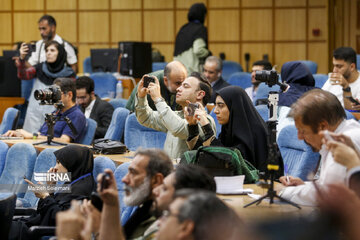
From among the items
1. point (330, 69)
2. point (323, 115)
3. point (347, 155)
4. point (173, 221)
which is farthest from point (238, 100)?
point (330, 69)

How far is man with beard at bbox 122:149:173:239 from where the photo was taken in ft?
9.01

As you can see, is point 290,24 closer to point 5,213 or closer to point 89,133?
point 89,133

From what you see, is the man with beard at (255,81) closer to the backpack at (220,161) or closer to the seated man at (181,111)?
the seated man at (181,111)

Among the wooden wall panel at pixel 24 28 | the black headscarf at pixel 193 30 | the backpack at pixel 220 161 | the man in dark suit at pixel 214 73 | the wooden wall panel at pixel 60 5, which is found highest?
the wooden wall panel at pixel 60 5

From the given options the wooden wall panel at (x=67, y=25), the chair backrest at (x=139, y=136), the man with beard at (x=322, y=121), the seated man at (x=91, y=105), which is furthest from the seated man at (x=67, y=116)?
the wooden wall panel at (x=67, y=25)

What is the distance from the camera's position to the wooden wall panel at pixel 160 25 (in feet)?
40.2

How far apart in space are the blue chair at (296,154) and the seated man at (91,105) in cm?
269

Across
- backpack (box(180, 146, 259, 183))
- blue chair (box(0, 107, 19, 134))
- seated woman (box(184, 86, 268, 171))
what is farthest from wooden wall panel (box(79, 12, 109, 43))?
backpack (box(180, 146, 259, 183))

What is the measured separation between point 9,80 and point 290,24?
18.0 feet

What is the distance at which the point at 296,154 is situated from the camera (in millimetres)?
4352

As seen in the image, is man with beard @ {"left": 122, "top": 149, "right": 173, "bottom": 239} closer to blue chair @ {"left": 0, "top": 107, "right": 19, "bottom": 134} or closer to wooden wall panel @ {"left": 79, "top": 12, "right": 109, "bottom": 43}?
blue chair @ {"left": 0, "top": 107, "right": 19, "bottom": 134}

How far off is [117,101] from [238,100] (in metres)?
3.46

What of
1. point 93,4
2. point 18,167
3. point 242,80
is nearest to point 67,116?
point 18,167

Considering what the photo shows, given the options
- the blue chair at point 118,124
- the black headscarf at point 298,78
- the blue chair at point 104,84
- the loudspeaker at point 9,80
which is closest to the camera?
the black headscarf at point 298,78
